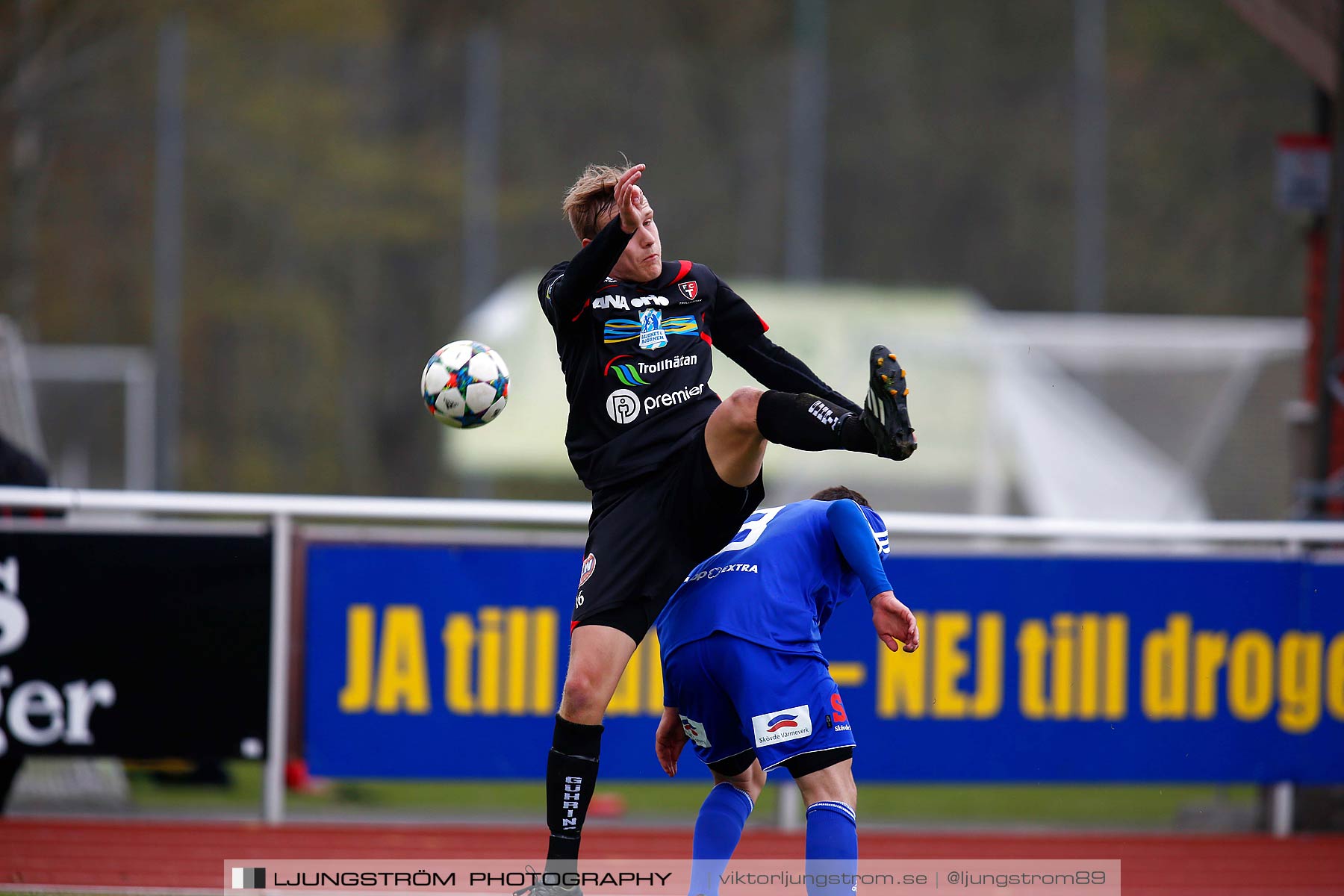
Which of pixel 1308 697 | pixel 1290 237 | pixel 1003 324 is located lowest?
pixel 1308 697

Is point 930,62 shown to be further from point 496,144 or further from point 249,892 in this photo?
point 249,892

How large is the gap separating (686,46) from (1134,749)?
1390 centimetres

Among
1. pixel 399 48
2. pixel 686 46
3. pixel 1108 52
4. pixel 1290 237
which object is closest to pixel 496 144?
pixel 399 48

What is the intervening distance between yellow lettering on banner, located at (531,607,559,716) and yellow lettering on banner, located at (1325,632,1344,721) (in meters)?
3.88

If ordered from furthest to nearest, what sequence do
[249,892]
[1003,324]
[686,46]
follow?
1. [686,46]
2. [1003,324]
3. [249,892]

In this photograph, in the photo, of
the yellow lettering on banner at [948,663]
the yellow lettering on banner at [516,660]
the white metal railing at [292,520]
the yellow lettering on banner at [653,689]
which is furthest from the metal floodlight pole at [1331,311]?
the yellow lettering on banner at [516,660]

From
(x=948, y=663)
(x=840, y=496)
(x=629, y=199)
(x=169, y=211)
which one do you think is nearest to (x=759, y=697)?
(x=840, y=496)

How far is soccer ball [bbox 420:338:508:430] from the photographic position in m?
4.49

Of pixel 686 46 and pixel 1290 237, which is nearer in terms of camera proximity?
pixel 1290 237

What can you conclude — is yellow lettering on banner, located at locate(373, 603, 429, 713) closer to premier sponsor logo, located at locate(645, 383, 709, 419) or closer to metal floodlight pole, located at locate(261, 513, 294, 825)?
metal floodlight pole, located at locate(261, 513, 294, 825)

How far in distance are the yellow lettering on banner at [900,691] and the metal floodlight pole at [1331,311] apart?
2.65m

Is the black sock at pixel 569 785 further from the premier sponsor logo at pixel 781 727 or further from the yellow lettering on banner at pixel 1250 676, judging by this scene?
the yellow lettering on banner at pixel 1250 676

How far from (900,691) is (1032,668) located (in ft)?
2.21

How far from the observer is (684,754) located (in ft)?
23.4
